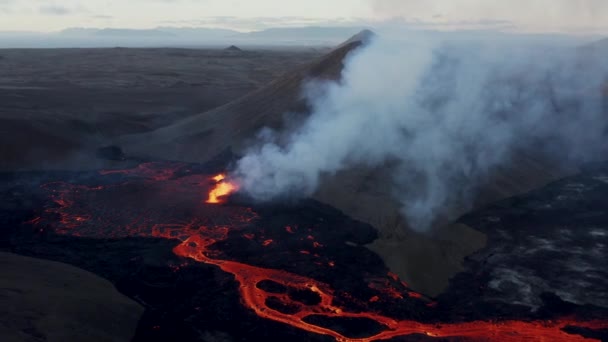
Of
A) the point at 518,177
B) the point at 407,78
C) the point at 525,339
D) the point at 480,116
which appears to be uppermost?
the point at 407,78

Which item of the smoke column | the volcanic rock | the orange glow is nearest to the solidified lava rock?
the volcanic rock

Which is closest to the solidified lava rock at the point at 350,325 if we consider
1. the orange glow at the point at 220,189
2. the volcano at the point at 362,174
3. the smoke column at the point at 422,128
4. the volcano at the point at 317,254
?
A: the volcano at the point at 317,254

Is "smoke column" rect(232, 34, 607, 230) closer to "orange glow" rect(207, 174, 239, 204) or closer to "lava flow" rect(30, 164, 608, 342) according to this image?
"orange glow" rect(207, 174, 239, 204)

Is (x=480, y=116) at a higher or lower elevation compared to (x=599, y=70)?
lower

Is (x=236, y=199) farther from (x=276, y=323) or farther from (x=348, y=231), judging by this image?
(x=276, y=323)

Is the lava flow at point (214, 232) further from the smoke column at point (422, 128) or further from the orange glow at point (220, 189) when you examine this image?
the smoke column at point (422, 128)

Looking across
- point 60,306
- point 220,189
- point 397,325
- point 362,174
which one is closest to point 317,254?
point 397,325

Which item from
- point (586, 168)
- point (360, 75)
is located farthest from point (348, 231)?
point (586, 168)
